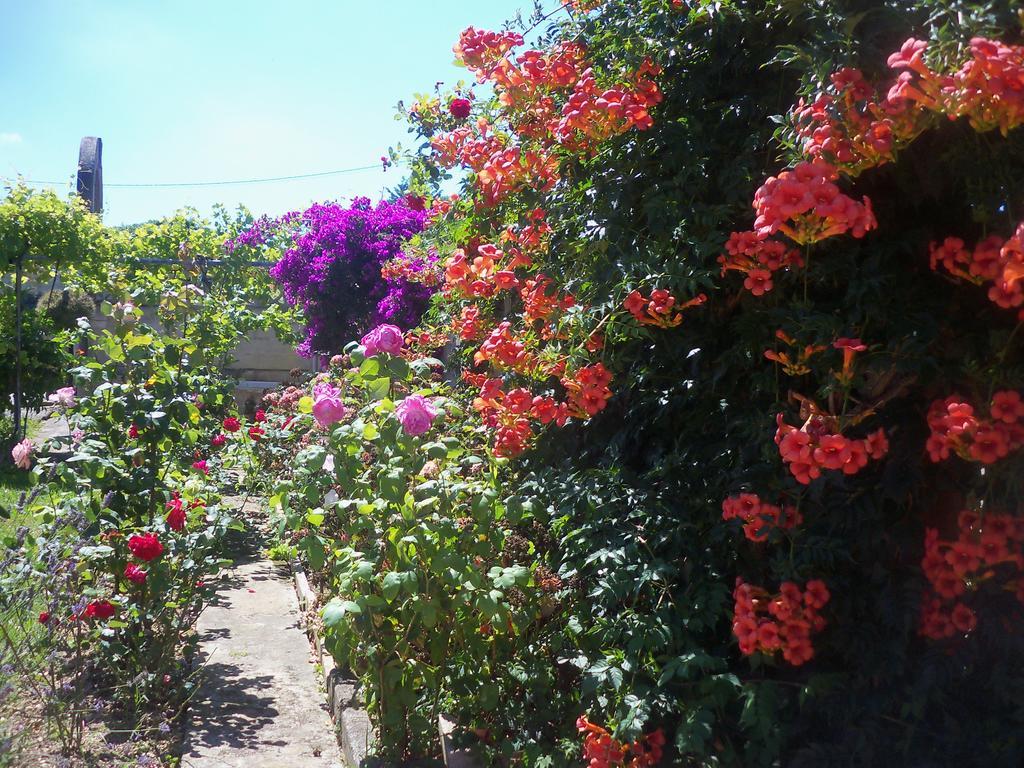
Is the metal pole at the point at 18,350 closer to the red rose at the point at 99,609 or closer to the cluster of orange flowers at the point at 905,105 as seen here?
the red rose at the point at 99,609

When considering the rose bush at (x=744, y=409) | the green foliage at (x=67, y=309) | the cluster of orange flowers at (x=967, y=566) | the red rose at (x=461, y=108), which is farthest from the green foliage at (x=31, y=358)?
the cluster of orange flowers at (x=967, y=566)

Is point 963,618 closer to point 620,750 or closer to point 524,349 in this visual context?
point 620,750

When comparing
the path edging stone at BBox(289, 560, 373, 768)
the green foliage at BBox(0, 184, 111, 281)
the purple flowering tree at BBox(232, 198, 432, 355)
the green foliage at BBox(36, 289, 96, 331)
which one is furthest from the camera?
the green foliage at BBox(36, 289, 96, 331)

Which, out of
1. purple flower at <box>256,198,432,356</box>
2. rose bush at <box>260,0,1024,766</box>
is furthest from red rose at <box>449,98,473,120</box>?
purple flower at <box>256,198,432,356</box>

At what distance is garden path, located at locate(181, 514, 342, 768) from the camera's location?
3.01 m

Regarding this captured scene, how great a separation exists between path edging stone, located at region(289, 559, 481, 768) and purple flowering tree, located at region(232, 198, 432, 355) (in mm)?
4557

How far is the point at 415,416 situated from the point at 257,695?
1.69 meters

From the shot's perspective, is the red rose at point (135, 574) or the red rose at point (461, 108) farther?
the red rose at point (461, 108)

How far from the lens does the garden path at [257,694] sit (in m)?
3.01

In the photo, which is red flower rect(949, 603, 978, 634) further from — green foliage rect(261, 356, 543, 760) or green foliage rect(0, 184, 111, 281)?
green foliage rect(0, 184, 111, 281)

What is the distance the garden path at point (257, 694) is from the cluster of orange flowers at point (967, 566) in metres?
2.04

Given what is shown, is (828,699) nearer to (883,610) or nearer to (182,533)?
(883,610)

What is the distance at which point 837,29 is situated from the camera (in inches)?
72.5

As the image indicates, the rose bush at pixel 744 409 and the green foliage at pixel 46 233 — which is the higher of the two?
the green foliage at pixel 46 233
